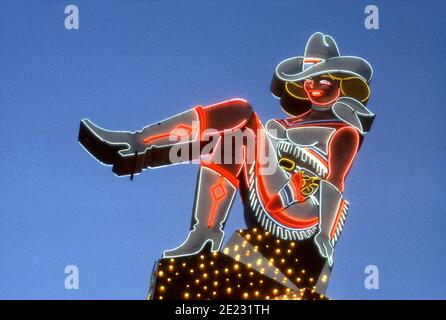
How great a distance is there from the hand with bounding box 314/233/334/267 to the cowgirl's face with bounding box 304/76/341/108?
7.64 feet

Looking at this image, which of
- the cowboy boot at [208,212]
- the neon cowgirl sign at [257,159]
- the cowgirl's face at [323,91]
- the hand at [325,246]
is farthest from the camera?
the cowgirl's face at [323,91]

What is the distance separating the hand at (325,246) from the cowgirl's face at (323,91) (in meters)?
2.33

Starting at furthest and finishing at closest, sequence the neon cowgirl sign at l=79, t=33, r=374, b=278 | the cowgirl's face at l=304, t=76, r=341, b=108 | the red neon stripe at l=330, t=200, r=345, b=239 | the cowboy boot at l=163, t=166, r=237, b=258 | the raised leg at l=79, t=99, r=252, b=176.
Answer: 1. the cowgirl's face at l=304, t=76, r=341, b=108
2. the raised leg at l=79, t=99, r=252, b=176
3. the red neon stripe at l=330, t=200, r=345, b=239
4. the neon cowgirl sign at l=79, t=33, r=374, b=278
5. the cowboy boot at l=163, t=166, r=237, b=258

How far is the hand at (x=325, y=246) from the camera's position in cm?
1196

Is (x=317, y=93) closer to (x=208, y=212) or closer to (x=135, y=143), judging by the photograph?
(x=208, y=212)

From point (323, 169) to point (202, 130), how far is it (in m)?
1.78

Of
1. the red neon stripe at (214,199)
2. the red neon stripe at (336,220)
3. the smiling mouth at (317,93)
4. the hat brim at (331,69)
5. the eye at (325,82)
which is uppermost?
the hat brim at (331,69)

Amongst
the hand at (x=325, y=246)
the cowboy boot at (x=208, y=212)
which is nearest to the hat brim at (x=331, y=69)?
the cowboy boot at (x=208, y=212)

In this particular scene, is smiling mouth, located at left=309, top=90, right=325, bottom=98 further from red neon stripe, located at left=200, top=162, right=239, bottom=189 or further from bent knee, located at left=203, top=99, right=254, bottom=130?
red neon stripe, located at left=200, top=162, right=239, bottom=189

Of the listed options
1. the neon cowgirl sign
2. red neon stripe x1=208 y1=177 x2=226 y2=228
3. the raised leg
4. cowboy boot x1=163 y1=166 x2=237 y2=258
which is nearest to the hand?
the neon cowgirl sign

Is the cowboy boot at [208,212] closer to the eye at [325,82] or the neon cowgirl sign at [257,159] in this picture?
the neon cowgirl sign at [257,159]

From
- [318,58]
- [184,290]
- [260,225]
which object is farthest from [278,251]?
[318,58]

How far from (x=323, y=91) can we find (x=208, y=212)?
2.90 m

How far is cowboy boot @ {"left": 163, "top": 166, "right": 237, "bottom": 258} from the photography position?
38.3 feet
